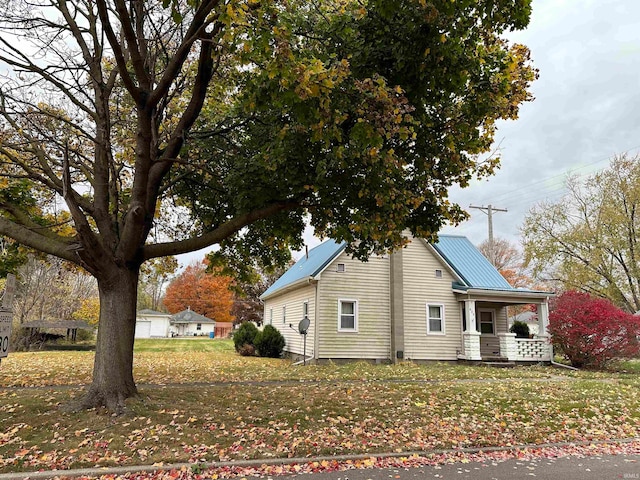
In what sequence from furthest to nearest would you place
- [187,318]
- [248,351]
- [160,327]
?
[187,318] < [160,327] < [248,351]

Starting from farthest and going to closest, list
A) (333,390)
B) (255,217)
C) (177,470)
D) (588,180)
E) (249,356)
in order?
1. (588,180)
2. (249,356)
3. (333,390)
4. (255,217)
5. (177,470)

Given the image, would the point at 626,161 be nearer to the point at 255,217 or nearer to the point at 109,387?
the point at 255,217

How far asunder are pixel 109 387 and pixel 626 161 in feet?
96.8

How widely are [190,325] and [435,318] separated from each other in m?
45.5

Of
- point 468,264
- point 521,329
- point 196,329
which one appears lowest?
point 196,329

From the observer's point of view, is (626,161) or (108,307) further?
(626,161)

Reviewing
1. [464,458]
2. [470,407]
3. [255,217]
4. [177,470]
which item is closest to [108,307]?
[255,217]

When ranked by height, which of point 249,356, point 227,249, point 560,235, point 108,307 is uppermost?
point 560,235

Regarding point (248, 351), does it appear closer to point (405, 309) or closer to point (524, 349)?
point (405, 309)

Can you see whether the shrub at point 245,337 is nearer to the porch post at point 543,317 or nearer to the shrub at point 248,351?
the shrub at point 248,351

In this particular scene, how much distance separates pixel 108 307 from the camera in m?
7.77

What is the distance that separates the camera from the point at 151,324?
5222 cm

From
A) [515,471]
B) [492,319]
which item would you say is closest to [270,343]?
[492,319]

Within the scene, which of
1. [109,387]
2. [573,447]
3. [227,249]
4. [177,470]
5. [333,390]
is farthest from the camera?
[227,249]
